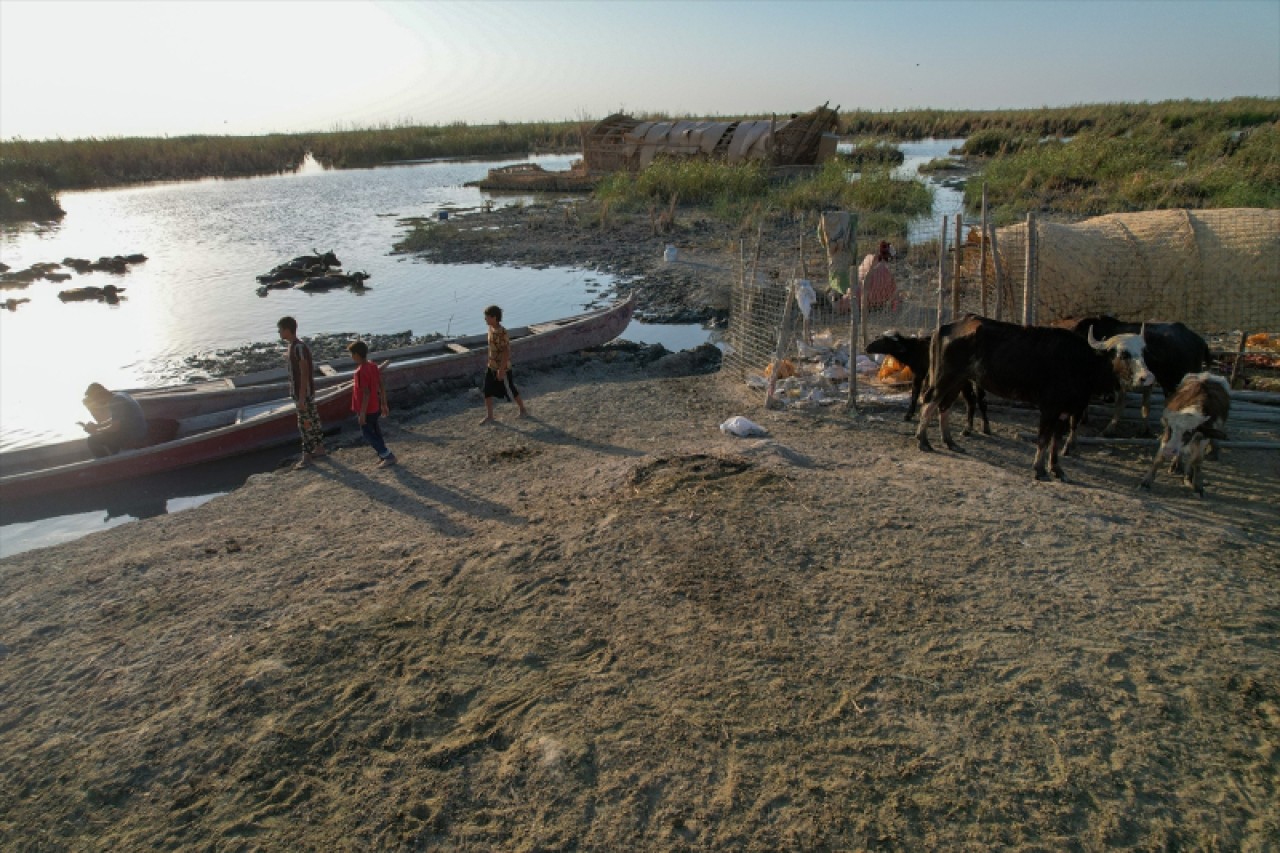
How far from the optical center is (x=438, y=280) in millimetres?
20547

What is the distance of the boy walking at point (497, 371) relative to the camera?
9.02 metres

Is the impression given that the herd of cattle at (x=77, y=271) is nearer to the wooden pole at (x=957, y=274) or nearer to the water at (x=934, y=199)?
the water at (x=934, y=199)

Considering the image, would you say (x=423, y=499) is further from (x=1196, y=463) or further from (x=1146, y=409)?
(x=1146, y=409)

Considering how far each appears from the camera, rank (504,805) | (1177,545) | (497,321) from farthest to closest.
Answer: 1. (497,321)
2. (1177,545)
3. (504,805)

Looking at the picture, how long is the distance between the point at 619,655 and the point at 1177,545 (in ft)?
13.2

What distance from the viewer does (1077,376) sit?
6.66 m

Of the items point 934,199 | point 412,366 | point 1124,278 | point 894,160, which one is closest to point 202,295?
point 412,366

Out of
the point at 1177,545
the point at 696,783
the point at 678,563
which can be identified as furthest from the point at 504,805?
the point at 1177,545

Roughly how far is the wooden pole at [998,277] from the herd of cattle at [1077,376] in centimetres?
113

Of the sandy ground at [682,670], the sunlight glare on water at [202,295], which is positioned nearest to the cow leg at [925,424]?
the sandy ground at [682,670]

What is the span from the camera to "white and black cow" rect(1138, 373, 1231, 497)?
6.14 metres

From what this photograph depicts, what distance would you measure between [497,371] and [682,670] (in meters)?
5.73

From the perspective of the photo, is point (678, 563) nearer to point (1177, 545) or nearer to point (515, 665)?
point (515, 665)

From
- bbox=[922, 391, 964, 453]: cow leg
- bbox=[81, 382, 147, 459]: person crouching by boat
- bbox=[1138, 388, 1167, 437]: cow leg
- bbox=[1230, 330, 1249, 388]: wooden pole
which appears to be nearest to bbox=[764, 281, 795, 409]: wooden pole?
bbox=[922, 391, 964, 453]: cow leg
